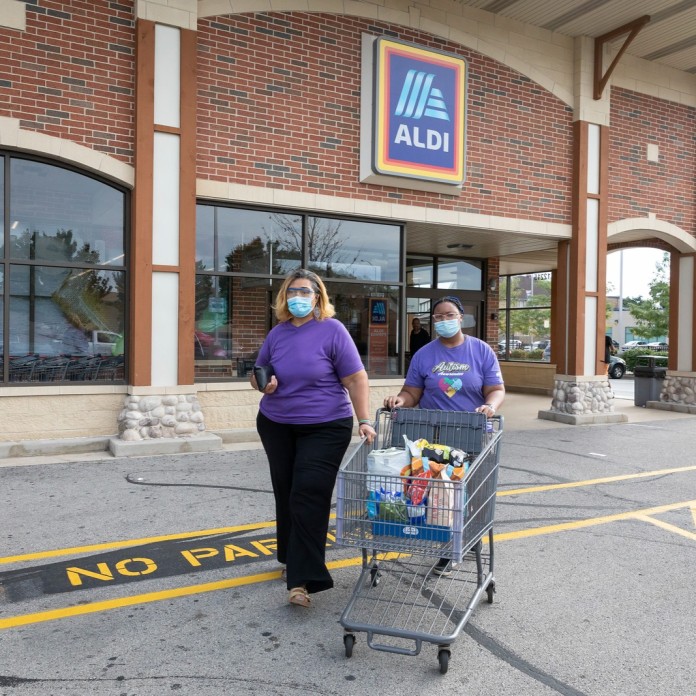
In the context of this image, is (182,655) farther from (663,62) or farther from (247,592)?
(663,62)

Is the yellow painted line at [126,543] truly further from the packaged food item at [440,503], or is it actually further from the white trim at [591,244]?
the white trim at [591,244]

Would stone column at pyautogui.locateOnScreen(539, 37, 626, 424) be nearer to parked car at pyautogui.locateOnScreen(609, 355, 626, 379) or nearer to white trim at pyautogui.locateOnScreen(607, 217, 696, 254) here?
white trim at pyautogui.locateOnScreen(607, 217, 696, 254)

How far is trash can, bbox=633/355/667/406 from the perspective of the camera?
15.4 m

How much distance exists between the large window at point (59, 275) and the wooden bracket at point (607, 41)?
8815 mm

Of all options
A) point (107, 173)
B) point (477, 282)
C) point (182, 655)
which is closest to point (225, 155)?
point (107, 173)

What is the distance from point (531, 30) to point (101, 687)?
12263 mm

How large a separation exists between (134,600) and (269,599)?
0.82 meters

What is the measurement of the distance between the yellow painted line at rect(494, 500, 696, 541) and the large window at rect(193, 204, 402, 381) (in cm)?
535

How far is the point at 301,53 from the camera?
9.89 metres

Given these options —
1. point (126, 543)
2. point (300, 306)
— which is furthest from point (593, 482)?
point (126, 543)

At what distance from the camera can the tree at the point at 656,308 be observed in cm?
3166

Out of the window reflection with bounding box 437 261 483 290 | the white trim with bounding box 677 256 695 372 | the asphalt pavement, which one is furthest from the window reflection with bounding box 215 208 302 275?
the white trim with bounding box 677 256 695 372

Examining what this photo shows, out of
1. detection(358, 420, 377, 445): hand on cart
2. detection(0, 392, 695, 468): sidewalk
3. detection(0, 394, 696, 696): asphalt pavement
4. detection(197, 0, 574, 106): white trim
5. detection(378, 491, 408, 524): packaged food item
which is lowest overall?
detection(0, 394, 696, 696): asphalt pavement

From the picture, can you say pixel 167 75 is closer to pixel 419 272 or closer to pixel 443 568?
pixel 443 568
